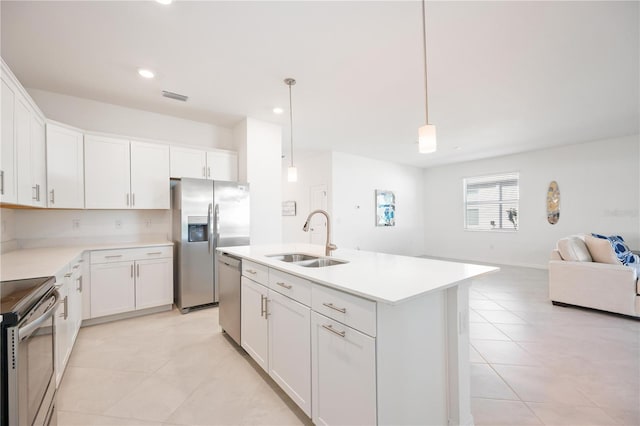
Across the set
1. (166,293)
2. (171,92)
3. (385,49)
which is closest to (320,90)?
(385,49)

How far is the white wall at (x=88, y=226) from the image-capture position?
123 inches

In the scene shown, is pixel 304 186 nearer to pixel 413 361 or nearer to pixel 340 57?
pixel 340 57

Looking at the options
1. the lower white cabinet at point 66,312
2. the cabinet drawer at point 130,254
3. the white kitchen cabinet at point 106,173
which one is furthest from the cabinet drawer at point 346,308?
the white kitchen cabinet at point 106,173

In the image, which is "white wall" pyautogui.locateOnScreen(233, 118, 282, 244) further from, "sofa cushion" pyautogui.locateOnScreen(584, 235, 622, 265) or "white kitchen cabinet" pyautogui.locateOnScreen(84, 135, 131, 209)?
"sofa cushion" pyautogui.locateOnScreen(584, 235, 622, 265)

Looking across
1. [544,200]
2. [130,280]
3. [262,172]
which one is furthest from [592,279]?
[130,280]

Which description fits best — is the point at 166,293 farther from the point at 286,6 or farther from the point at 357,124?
the point at 357,124

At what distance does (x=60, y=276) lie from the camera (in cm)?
197

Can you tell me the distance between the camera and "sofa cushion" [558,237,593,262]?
363cm

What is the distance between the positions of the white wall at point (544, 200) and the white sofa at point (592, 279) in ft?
7.74

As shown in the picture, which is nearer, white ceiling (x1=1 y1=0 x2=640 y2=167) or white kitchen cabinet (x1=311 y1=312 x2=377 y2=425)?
white kitchen cabinet (x1=311 y1=312 x2=377 y2=425)

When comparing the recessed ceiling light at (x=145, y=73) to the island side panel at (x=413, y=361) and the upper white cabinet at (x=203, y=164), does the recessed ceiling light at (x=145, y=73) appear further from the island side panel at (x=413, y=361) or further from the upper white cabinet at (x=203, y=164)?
the island side panel at (x=413, y=361)

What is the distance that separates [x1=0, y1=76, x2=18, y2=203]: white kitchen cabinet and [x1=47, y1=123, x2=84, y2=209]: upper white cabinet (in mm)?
847

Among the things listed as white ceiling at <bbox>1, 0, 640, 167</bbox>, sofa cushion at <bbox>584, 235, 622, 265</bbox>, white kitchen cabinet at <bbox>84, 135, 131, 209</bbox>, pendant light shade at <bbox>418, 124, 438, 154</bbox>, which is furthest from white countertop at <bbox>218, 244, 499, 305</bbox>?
sofa cushion at <bbox>584, 235, 622, 265</bbox>

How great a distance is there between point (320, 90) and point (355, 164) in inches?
143
